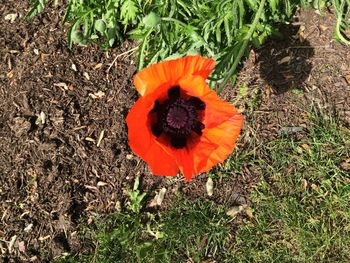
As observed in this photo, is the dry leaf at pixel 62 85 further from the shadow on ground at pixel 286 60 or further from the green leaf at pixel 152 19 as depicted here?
the shadow on ground at pixel 286 60

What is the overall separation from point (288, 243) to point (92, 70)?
1854mm

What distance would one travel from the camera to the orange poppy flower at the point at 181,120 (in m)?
2.38

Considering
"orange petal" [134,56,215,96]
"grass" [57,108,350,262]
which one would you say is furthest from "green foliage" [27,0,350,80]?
"orange petal" [134,56,215,96]

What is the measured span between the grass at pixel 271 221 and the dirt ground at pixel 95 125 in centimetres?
10

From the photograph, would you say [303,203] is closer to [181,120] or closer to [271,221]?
[271,221]

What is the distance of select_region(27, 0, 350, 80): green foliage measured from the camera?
11.1 ft

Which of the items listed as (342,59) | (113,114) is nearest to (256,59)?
(342,59)

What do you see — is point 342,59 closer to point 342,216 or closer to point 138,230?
point 342,216

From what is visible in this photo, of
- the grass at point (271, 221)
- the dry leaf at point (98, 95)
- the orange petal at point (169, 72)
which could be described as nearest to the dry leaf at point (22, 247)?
the grass at point (271, 221)

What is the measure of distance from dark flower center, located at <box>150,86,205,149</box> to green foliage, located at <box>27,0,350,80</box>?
1.88ft

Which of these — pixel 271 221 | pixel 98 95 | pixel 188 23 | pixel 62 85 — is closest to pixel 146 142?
pixel 188 23

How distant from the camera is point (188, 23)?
11.7ft

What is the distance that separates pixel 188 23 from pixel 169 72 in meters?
1.29

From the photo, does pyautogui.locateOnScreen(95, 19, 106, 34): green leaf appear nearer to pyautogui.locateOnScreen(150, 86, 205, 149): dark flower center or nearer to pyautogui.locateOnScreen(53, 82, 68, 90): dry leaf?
pyautogui.locateOnScreen(53, 82, 68, 90): dry leaf
